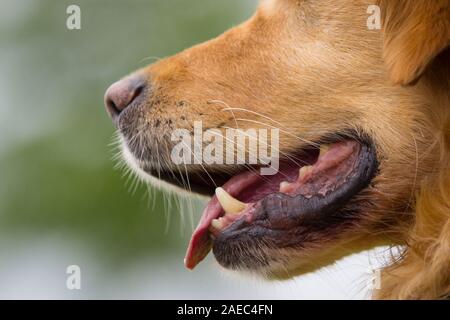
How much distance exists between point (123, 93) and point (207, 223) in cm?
76

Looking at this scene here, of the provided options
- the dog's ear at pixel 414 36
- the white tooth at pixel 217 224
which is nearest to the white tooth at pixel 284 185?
the white tooth at pixel 217 224

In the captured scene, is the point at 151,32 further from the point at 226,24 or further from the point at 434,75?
the point at 434,75

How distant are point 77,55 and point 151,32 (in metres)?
1.21

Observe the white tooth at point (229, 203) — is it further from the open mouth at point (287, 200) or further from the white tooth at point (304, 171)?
the white tooth at point (304, 171)

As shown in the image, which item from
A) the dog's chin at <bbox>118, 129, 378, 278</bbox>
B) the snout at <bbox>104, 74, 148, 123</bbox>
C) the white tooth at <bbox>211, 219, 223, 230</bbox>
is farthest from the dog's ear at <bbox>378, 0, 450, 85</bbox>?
the snout at <bbox>104, 74, 148, 123</bbox>

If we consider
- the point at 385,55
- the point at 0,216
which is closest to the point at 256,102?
the point at 385,55

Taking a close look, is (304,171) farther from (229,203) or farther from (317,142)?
(229,203)

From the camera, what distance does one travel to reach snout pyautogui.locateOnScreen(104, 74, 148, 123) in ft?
15.3

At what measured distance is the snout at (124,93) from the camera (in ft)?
15.3
